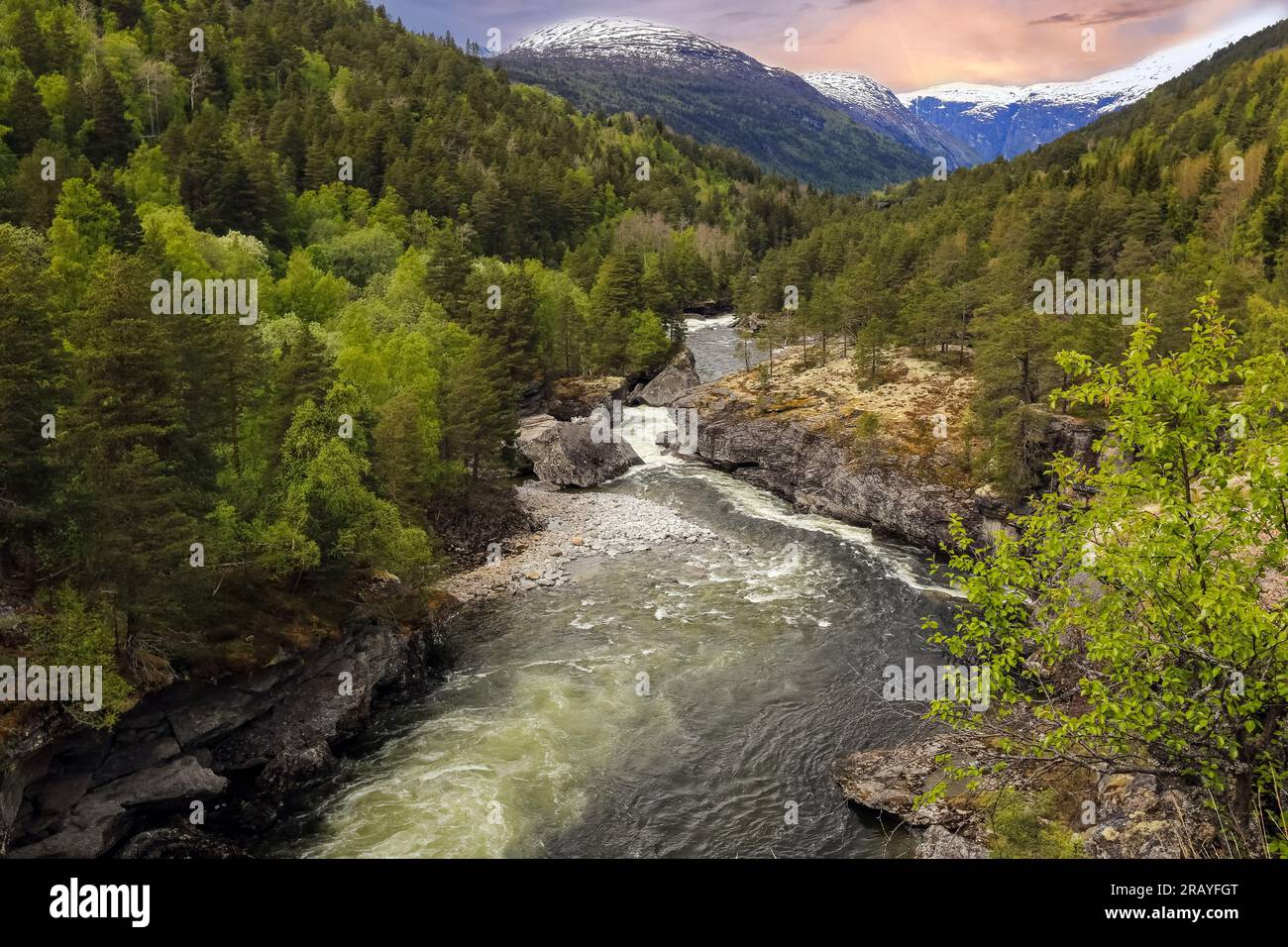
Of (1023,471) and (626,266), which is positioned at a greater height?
(626,266)

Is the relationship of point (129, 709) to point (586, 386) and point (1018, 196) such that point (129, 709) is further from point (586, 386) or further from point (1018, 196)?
point (1018, 196)

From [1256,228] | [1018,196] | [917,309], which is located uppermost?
[1018,196]

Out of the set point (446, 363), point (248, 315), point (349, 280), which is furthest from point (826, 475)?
point (349, 280)

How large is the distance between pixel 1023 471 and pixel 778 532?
689 inches

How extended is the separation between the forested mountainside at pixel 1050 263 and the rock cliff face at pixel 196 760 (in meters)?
40.4

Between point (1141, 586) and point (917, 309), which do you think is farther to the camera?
point (917, 309)

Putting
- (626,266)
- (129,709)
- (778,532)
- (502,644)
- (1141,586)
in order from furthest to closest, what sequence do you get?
(626,266) → (778,532) → (502,644) → (129,709) → (1141,586)

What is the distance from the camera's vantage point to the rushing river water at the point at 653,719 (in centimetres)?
2745

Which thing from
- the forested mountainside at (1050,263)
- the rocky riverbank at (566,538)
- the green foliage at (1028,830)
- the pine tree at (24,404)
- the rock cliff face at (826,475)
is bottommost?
the green foliage at (1028,830)

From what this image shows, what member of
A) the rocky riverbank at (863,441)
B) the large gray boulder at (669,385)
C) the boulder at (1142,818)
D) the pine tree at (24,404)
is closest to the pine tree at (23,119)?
the large gray boulder at (669,385)

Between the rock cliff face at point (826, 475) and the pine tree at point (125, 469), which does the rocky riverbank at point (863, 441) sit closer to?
the rock cliff face at point (826, 475)

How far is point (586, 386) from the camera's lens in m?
89.9

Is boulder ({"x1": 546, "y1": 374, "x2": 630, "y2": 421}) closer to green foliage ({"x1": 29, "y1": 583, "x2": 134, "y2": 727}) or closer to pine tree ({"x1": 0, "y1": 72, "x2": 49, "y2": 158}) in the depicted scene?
green foliage ({"x1": 29, "y1": 583, "x2": 134, "y2": 727})
